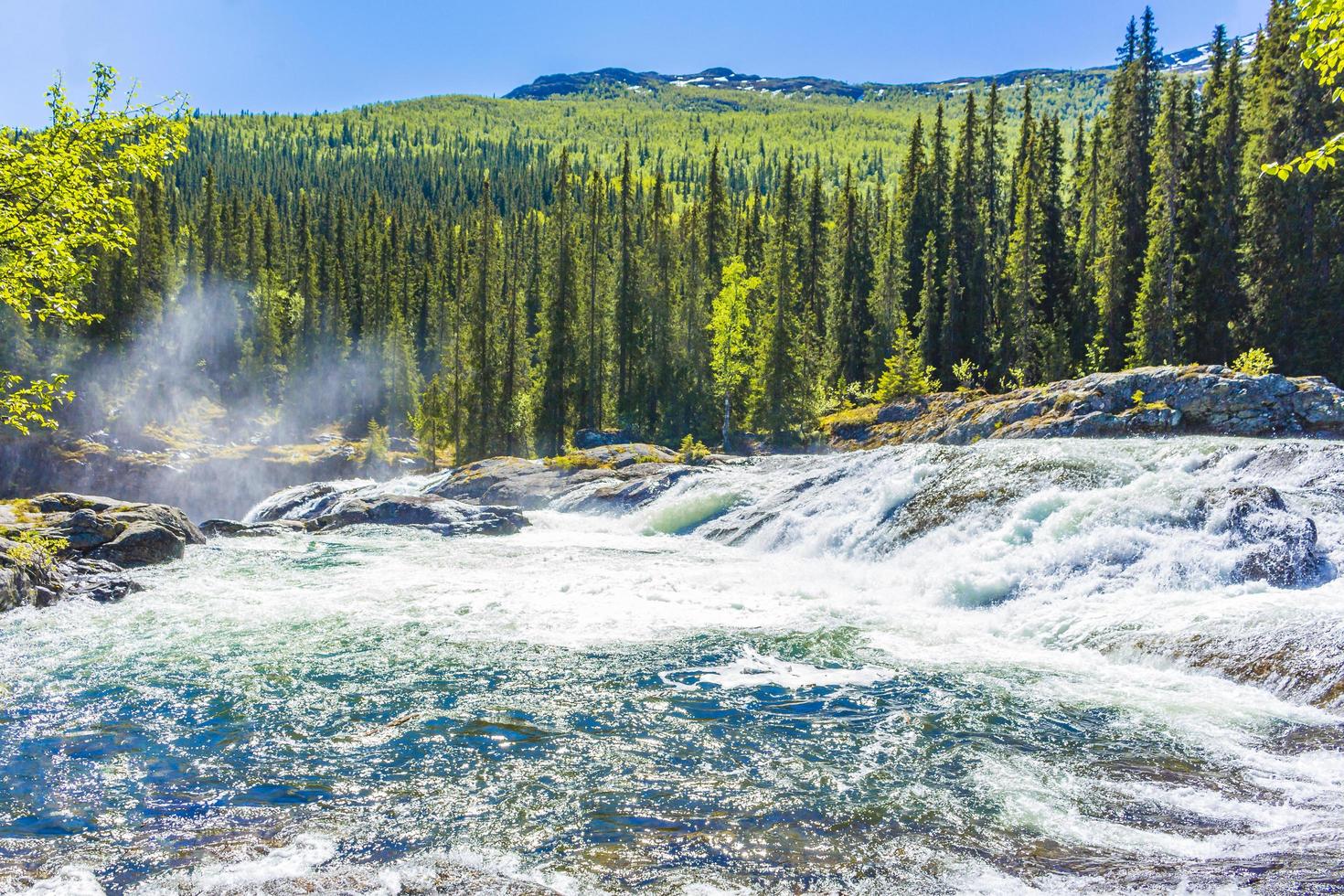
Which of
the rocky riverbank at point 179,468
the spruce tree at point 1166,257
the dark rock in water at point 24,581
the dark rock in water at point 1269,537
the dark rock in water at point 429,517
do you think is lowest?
the rocky riverbank at point 179,468

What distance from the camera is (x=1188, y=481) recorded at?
15891 mm

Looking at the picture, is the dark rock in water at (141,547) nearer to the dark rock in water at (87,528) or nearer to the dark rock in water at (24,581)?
the dark rock in water at (87,528)

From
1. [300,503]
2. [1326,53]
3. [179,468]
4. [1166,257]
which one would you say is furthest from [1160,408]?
[179,468]

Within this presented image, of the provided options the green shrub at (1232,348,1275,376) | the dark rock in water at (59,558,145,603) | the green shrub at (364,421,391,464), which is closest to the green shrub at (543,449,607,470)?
the dark rock in water at (59,558,145,603)

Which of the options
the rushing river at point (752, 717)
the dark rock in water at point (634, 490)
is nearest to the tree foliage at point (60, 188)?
the rushing river at point (752, 717)

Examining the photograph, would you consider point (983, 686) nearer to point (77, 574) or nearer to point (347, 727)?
point (347, 727)

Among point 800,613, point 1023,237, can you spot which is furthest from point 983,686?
point 1023,237

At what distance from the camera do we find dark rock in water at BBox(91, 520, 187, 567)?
20.6m

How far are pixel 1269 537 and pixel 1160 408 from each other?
16.7 m

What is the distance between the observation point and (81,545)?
20156mm

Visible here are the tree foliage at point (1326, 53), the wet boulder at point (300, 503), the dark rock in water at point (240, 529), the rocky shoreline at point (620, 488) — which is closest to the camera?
the tree foliage at point (1326, 53)

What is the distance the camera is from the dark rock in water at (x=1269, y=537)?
41.4 ft

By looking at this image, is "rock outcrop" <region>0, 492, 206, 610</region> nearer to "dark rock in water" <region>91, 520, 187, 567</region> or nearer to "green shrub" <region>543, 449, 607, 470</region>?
"dark rock in water" <region>91, 520, 187, 567</region>

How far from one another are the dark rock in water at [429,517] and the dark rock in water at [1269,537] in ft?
69.1
